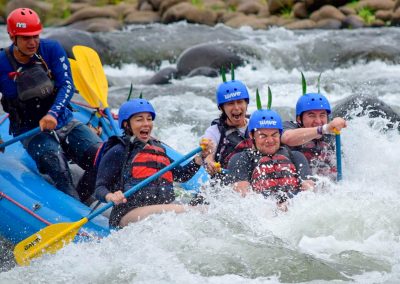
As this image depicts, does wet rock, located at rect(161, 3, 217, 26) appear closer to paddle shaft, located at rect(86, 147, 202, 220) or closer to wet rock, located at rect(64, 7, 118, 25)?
wet rock, located at rect(64, 7, 118, 25)

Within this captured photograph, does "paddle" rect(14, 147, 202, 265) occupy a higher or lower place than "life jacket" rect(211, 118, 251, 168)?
lower

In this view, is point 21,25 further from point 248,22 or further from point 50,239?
point 248,22

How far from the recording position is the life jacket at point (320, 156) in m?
6.35

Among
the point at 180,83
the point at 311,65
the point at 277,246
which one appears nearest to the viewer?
the point at 277,246

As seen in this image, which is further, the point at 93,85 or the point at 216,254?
the point at 93,85

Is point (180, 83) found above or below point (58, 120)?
below

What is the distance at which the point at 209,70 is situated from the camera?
1355 cm

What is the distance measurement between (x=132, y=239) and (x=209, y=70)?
27.6 ft

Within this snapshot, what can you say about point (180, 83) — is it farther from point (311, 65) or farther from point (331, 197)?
point (331, 197)

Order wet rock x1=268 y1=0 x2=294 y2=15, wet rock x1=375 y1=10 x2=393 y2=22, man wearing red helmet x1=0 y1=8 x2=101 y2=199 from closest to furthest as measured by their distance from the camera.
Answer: man wearing red helmet x1=0 y1=8 x2=101 y2=199 < wet rock x1=375 y1=10 x2=393 y2=22 < wet rock x1=268 y1=0 x2=294 y2=15

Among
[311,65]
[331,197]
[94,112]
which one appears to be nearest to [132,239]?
[331,197]

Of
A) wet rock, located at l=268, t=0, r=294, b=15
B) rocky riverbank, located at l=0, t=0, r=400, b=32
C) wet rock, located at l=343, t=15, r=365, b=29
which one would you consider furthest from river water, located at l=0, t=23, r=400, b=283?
wet rock, located at l=268, t=0, r=294, b=15

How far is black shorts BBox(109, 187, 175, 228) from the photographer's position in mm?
5723

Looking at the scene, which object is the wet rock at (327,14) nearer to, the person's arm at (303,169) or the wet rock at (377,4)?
the wet rock at (377,4)
